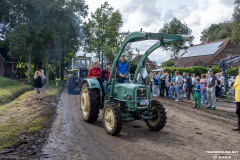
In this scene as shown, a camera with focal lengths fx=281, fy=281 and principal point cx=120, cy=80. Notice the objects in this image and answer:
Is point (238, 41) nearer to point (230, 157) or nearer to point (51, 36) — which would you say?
point (51, 36)

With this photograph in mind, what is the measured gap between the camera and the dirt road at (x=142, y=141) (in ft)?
19.4

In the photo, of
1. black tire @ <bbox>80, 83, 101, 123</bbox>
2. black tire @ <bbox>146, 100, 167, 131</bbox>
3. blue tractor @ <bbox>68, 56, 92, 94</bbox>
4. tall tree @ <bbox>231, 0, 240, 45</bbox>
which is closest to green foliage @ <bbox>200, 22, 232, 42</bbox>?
tall tree @ <bbox>231, 0, 240, 45</bbox>

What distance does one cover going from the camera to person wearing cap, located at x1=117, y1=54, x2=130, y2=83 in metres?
8.51

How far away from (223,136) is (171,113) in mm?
3960

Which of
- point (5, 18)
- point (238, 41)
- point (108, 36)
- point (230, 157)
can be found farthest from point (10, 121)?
point (238, 41)

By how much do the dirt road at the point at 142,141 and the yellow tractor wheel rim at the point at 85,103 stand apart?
369 mm

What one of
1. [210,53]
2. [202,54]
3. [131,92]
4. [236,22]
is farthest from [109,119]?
[202,54]

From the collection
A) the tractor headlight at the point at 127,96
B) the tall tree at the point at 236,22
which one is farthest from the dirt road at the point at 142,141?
the tall tree at the point at 236,22

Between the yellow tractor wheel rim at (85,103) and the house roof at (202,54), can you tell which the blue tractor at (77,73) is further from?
the house roof at (202,54)

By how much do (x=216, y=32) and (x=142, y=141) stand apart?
7353cm

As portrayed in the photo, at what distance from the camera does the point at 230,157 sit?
582 centimetres

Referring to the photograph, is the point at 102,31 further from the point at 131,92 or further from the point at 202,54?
the point at 131,92

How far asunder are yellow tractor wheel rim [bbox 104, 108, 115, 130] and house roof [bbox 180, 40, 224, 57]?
43.1m

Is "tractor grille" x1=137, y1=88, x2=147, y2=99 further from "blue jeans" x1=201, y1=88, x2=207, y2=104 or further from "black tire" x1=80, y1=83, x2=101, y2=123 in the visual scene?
"blue jeans" x1=201, y1=88, x2=207, y2=104
